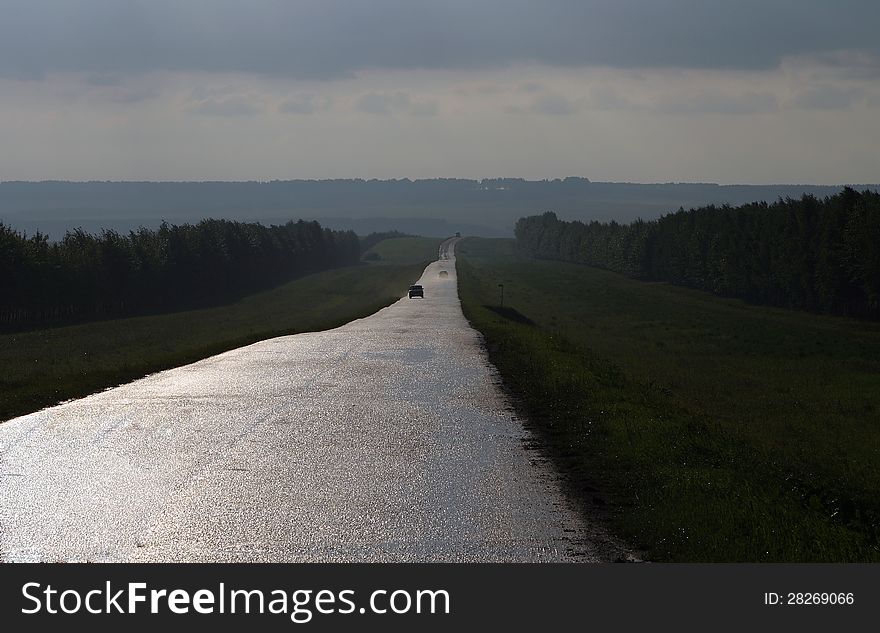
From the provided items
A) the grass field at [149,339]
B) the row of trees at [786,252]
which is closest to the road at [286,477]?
the grass field at [149,339]

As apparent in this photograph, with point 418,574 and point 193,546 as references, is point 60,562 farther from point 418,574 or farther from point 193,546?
point 418,574

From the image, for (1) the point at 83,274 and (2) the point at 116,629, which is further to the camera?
(1) the point at 83,274

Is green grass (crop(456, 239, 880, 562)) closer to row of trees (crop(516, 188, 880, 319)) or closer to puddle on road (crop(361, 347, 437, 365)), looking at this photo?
puddle on road (crop(361, 347, 437, 365))

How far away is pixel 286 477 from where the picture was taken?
15172 mm

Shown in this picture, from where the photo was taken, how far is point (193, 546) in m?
11.3

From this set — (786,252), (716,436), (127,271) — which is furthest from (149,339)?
(786,252)

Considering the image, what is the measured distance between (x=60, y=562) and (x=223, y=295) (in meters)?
118

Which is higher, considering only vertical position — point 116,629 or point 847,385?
point 116,629

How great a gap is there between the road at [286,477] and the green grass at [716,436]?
2.78ft

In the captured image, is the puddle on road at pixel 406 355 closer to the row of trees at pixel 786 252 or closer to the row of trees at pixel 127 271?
the row of trees at pixel 127 271

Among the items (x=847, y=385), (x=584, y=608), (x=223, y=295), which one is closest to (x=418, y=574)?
(x=584, y=608)

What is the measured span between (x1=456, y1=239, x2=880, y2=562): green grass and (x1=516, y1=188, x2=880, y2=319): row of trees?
87.9 feet

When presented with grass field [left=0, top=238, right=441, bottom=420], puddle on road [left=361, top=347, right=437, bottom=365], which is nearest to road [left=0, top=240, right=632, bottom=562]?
grass field [left=0, top=238, right=441, bottom=420]

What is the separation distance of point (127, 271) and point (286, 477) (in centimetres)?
9350
